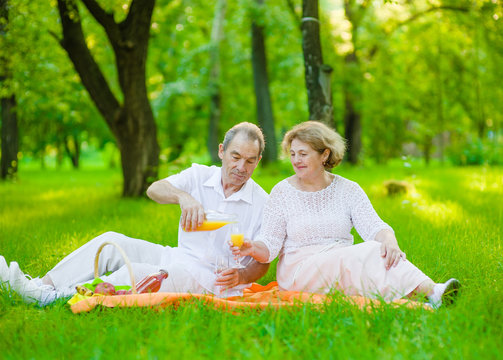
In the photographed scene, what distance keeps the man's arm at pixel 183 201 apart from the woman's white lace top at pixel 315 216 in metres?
0.60

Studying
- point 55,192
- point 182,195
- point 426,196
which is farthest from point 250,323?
point 55,192

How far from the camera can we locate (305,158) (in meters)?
3.78

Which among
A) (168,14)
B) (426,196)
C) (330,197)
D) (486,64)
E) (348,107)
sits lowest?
(426,196)

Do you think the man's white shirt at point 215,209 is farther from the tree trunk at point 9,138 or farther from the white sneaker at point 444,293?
the tree trunk at point 9,138

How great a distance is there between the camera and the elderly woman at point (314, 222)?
3.59m

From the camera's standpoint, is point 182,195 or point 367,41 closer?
point 182,195

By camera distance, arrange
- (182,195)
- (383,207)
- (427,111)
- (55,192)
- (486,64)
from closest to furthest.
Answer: (182,195)
(383,207)
(55,192)
(486,64)
(427,111)

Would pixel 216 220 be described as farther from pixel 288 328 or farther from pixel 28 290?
pixel 28 290

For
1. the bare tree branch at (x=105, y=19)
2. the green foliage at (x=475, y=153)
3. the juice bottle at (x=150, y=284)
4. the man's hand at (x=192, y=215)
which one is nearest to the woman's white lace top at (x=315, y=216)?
the man's hand at (x=192, y=215)

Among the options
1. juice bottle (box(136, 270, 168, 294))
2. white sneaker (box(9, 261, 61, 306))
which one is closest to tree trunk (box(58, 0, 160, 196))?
white sneaker (box(9, 261, 61, 306))

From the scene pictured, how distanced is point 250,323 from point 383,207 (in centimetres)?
503

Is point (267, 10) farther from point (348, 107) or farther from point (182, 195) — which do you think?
point (182, 195)

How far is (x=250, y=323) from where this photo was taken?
2938 millimetres

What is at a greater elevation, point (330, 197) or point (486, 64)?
point (486, 64)
